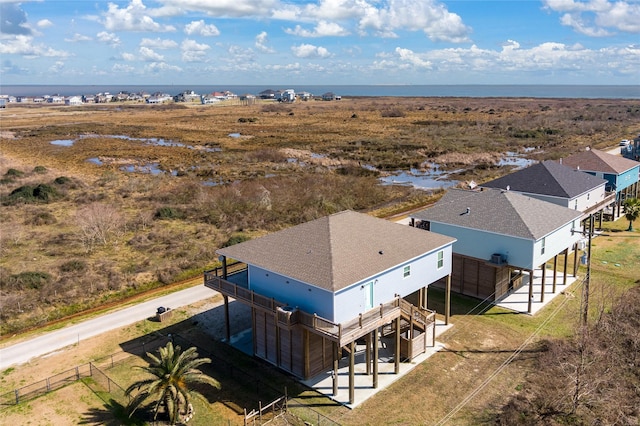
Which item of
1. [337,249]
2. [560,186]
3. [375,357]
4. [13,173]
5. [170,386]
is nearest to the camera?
[170,386]

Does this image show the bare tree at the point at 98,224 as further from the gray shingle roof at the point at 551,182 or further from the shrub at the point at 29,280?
the gray shingle roof at the point at 551,182

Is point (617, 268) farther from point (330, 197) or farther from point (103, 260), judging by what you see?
point (103, 260)

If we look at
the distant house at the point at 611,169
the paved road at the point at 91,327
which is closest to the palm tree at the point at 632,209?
the distant house at the point at 611,169

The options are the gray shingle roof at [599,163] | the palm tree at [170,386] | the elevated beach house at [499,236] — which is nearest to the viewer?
the palm tree at [170,386]

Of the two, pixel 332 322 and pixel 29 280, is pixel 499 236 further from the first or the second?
pixel 29 280

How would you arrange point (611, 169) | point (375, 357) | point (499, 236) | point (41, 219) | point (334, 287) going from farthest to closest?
point (41, 219) < point (611, 169) < point (499, 236) < point (375, 357) < point (334, 287)

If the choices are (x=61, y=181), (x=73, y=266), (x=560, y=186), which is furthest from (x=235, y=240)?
(x=61, y=181)

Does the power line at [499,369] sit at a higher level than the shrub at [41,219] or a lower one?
lower
